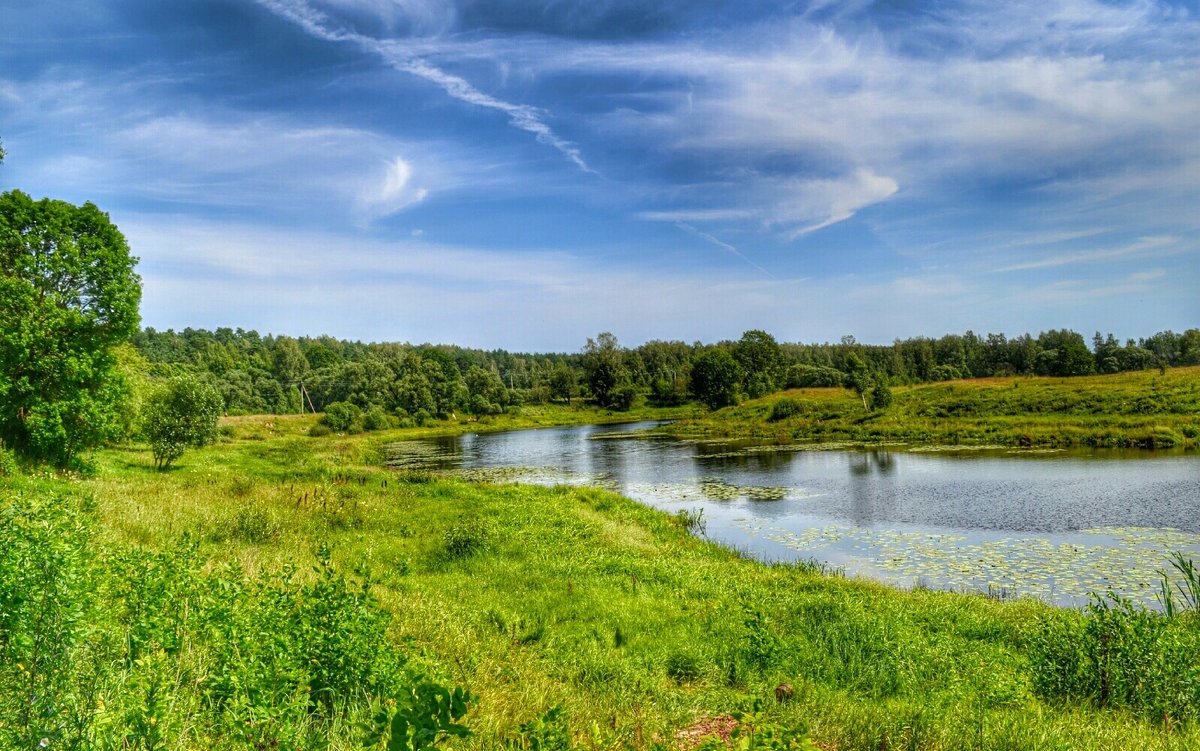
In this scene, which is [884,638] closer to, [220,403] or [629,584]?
[629,584]

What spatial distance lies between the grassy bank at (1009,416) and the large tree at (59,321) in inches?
1993

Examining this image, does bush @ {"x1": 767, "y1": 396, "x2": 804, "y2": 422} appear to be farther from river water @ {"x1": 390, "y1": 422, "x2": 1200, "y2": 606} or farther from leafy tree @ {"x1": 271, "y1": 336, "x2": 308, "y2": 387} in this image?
leafy tree @ {"x1": 271, "y1": 336, "x2": 308, "y2": 387}

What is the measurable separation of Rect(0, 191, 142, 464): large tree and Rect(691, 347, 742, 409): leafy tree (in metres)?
88.9

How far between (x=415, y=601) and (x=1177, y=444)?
48.0m

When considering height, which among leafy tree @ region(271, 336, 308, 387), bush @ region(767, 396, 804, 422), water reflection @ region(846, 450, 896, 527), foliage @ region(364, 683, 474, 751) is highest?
leafy tree @ region(271, 336, 308, 387)

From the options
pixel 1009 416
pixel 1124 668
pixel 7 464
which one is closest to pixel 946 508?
pixel 1124 668

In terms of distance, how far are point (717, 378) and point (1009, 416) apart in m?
53.9

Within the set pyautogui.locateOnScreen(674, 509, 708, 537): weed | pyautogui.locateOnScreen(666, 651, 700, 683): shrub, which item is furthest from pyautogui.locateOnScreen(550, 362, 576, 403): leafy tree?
pyautogui.locateOnScreen(666, 651, 700, 683): shrub

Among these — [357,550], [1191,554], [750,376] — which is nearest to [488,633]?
[357,550]

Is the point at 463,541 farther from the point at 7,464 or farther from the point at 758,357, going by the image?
the point at 758,357

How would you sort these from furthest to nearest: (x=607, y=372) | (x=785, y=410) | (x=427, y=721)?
(x=607, y=372) < (x=785, y=410) < (x=427, y=721)

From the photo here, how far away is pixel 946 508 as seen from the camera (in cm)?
2464

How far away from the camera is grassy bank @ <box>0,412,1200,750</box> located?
4.42 meters

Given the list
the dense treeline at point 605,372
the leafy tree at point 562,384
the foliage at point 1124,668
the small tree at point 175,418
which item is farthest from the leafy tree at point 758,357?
the foliage at point 1124,668
